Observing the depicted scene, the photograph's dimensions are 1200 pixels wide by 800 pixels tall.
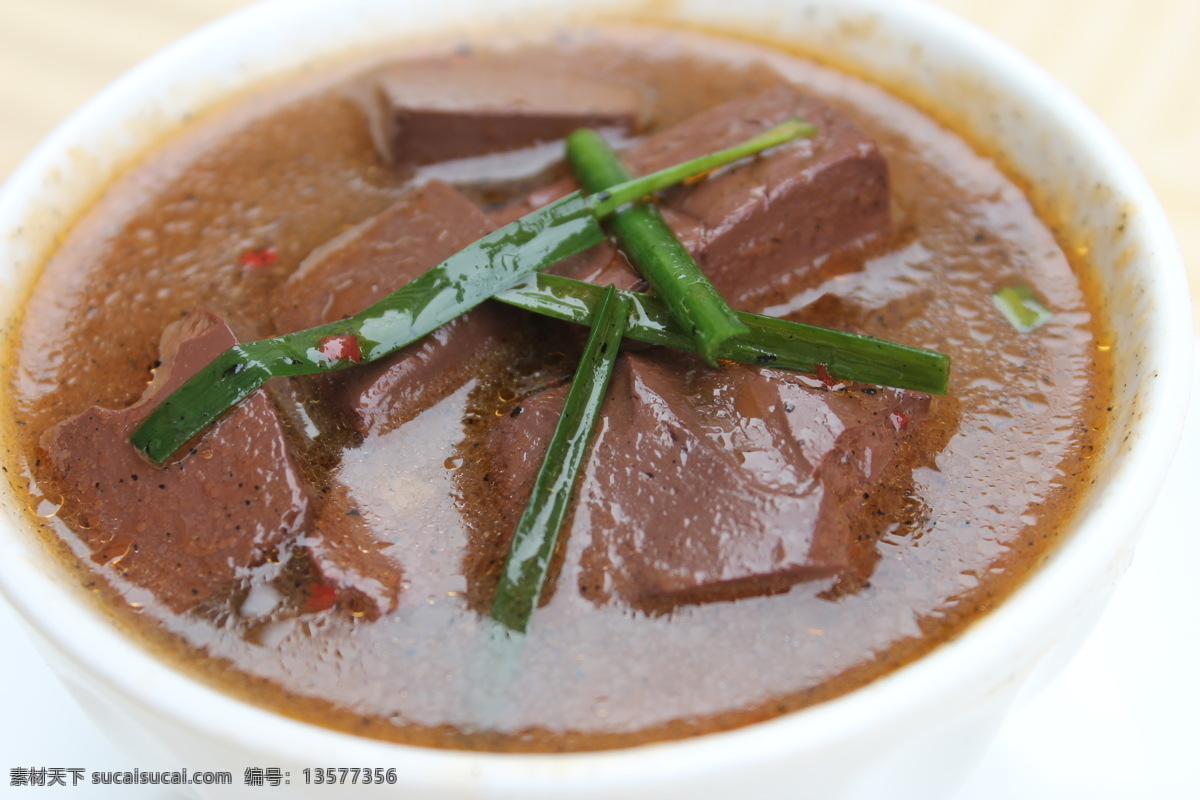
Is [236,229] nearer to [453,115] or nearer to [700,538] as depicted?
[453,115]

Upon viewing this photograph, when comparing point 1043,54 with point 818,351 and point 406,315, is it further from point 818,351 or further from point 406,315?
point 406,315

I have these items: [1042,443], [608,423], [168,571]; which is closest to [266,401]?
[168,571]

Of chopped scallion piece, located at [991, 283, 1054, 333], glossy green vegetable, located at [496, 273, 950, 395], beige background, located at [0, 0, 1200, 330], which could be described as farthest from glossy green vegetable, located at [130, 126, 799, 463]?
beige background, located at [0, 0, 1200, 330]

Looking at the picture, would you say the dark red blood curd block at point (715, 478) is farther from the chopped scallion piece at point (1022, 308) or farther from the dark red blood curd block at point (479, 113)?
the dark red blood curd block at point (479, 113)

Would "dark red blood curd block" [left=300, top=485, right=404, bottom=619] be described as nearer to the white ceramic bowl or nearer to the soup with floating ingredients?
the soup with floating ingredients

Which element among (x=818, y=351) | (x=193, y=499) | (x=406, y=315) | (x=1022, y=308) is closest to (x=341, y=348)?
(x=406, y=315)

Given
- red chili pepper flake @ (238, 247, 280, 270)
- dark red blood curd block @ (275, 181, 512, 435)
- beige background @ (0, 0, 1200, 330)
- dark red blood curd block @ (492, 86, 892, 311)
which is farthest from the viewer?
beige background @ (0, 0, 1200, 330)

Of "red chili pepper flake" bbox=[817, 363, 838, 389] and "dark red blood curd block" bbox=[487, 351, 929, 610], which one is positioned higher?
"red chili pepper flake" bbox=[817, 363, 838, 389]

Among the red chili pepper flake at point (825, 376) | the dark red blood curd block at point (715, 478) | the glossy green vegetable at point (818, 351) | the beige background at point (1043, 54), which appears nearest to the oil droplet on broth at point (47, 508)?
the dark red blood curd block at point (715, 478)
